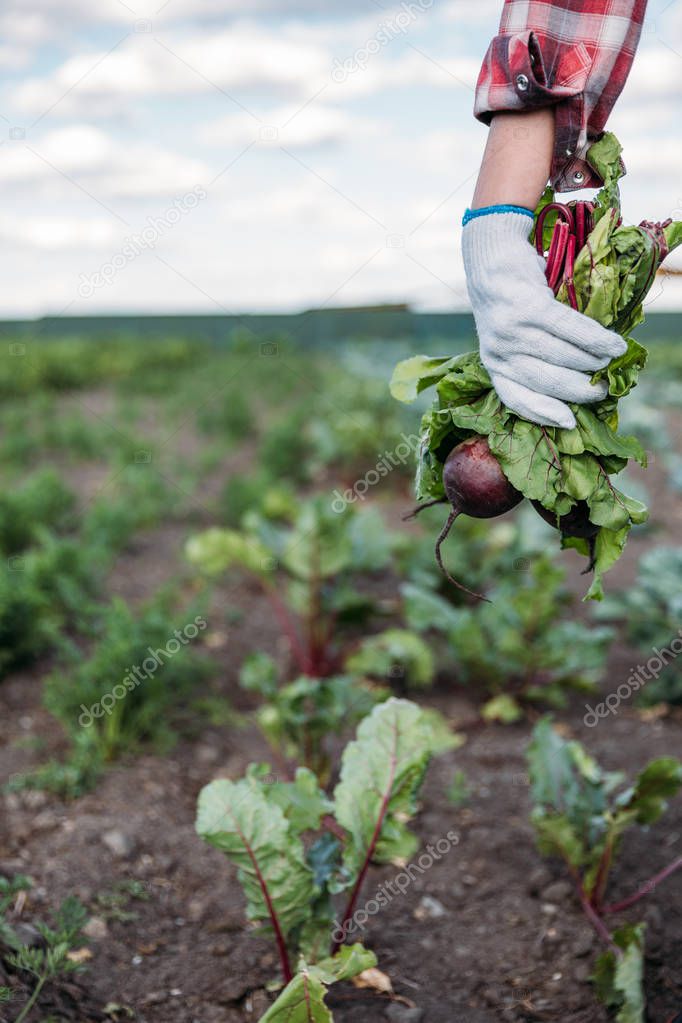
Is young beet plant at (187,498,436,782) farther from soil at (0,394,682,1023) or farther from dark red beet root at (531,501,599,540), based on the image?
dark red beet root at (531,501,599,540)

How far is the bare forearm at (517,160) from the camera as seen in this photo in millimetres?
1648

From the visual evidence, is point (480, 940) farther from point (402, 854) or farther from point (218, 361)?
point (218, 361)

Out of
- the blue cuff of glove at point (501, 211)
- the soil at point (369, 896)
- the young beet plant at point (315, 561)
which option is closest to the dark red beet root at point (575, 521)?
→ the blue cuff of glove at point (501, 211)

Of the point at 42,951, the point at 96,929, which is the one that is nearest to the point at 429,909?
Answer: the point at 96,929

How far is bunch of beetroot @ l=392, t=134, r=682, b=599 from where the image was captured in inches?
64.4

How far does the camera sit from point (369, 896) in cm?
267

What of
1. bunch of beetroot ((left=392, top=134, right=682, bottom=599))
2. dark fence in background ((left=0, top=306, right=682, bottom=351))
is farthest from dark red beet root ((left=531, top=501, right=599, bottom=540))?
dark fence in background ((left=0, top=306, right=682, bottom=351))

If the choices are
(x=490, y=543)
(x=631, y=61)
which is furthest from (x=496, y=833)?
(x=631, y=61)

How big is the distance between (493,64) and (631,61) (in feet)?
0.87

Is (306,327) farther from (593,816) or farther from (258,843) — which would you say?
(258,843)

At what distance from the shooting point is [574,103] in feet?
5.54

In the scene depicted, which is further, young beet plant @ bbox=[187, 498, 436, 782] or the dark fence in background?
the dark fence in background

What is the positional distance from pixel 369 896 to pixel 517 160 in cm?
190

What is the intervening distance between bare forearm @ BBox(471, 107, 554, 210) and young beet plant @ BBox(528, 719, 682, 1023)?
1400 mm
